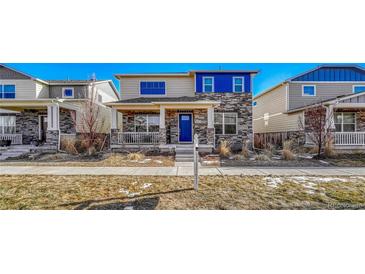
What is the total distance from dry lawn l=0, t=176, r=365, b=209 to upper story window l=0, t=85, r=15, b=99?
44.3 ft

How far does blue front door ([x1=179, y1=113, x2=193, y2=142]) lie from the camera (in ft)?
48.0

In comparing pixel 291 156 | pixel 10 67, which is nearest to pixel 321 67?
pixel 291 156

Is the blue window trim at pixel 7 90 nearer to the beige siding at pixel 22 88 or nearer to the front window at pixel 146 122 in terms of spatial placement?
the beige siding at pixel 22 88

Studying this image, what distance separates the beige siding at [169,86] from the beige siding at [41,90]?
7.66 metres

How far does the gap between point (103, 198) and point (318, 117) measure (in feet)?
39.0

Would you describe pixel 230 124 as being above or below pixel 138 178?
above

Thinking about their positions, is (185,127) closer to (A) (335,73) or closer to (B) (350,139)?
(B) (350,139)

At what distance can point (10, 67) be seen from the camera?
53.6ft

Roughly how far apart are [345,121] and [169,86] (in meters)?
13.9

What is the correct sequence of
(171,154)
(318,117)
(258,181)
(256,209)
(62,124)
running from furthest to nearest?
(62,124)
(171,154)
(318,117)
(258,181)
(256,209)

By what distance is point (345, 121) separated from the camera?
14.8 metres

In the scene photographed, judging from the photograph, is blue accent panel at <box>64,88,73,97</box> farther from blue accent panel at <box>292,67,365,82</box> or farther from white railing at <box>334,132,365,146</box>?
white railing at <box>334,132,365,146</box>

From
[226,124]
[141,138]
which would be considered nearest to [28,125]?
[141,138]

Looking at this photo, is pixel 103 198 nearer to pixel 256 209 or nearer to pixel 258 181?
pixel 256 209
